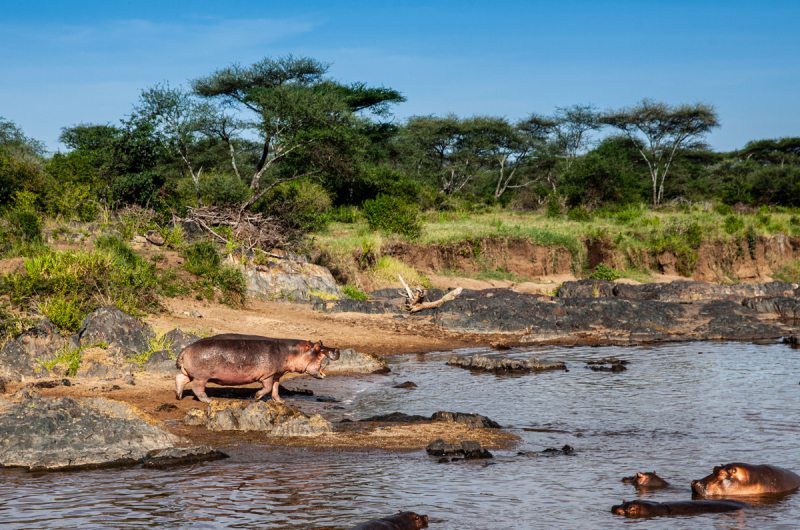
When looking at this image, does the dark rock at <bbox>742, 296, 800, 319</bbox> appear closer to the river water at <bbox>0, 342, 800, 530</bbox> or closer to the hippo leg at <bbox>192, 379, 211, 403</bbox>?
the river water at <bbox>0, 342, 800, 530</bbox>

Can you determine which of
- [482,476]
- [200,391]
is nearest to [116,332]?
[200,391]

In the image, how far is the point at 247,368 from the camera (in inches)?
306

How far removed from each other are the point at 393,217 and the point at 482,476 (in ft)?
71.3

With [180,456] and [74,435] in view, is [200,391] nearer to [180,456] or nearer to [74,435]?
[74,435]

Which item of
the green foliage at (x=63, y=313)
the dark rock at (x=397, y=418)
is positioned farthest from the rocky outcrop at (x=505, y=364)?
the green foliage at (x=63, y=313)

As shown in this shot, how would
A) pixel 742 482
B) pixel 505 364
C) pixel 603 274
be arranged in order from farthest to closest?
pixel 603 274 < pixel 505 364 < pixel 742 482

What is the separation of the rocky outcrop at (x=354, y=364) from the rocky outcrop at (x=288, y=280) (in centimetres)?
634

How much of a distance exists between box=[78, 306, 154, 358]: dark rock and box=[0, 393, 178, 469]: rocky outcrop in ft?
12.3

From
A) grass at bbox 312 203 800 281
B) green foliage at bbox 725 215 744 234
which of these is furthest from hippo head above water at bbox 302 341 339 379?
green foliage at bbox 725 215 744 234

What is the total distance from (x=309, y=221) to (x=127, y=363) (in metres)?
13.3

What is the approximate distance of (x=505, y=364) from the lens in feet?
41.0

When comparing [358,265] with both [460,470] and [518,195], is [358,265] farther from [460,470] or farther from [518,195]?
[518,195]

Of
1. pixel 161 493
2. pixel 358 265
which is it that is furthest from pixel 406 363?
pixel 358 265

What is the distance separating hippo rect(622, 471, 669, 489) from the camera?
218 inches
